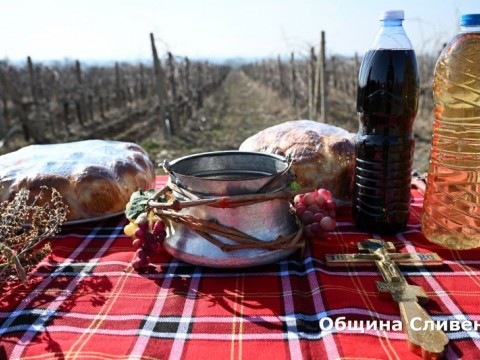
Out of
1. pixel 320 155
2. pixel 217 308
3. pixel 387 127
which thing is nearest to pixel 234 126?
pixel 320 155

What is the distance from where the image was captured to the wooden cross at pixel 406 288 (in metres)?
0.79

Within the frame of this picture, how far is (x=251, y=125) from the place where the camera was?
12.0 m

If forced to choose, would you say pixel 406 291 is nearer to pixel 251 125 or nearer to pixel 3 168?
pixel 3 168

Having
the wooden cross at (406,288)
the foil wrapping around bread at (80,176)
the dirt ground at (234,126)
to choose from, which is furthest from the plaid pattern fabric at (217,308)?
the dirt ground at (234,126)

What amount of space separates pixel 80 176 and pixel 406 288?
115cm

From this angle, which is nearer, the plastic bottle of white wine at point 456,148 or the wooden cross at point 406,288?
the wooden cross at point 406,288

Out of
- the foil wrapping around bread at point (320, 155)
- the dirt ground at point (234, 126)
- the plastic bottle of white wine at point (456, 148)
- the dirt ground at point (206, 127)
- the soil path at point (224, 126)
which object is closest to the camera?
the plastic bottle of white wine at point (456, 148)

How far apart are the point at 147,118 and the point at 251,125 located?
381cm

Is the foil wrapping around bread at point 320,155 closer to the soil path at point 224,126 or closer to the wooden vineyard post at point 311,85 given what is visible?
the soil path at point 224,126

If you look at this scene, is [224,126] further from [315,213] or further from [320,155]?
[315,213]

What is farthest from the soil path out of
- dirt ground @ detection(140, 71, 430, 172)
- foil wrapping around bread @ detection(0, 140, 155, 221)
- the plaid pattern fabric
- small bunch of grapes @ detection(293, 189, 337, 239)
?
the plaid pattern fabric

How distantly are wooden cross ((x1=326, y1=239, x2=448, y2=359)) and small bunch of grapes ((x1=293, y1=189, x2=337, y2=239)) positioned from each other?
0.29ft

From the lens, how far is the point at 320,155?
1.65 meters

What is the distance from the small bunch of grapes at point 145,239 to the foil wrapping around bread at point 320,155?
0.64 m
